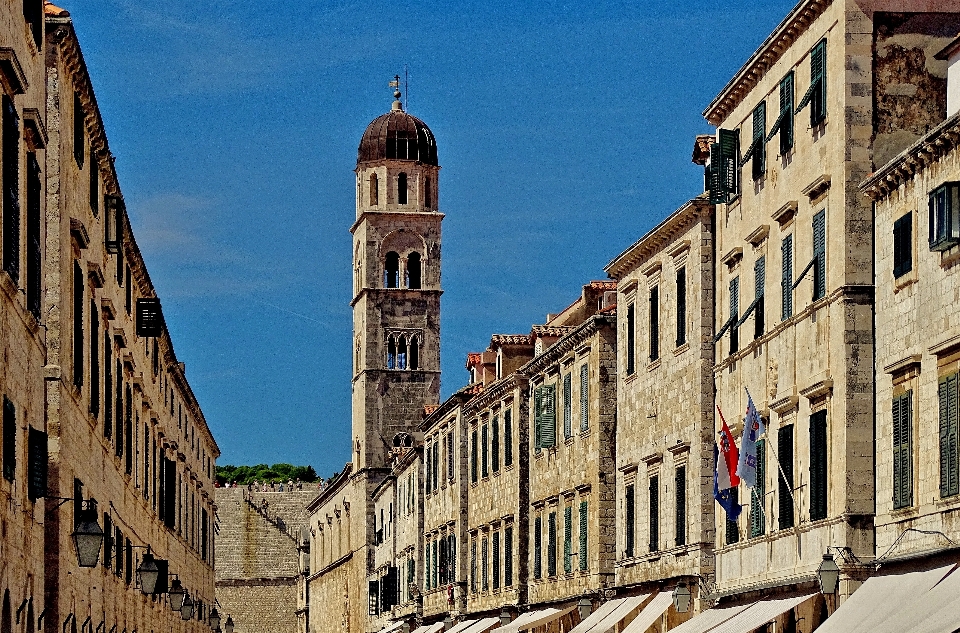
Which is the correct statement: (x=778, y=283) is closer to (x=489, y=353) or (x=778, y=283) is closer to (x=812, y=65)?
(x=812, y=65)

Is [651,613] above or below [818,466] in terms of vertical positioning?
below

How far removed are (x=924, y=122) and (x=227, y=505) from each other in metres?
115

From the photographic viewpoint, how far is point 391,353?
94688mm

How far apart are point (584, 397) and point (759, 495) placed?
42.1ft

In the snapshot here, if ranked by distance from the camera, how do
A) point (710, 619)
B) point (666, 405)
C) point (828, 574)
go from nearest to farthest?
point (828, 574) → point (710, 619) → point (666, 405)

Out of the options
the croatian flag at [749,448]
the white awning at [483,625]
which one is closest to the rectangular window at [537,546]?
the white awning at [483,625]

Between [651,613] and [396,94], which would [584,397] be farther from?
[396,94]

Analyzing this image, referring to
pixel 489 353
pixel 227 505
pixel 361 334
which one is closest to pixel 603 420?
pixel 489 353

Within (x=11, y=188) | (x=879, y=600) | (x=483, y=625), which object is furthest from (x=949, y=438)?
(x=483, y=625)

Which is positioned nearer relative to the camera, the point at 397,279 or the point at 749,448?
the point at 749,448

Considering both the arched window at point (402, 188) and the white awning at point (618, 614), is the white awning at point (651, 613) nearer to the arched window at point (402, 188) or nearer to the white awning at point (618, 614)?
the white awning at point (618, 614)

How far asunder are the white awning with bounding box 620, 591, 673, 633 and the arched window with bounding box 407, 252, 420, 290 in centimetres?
5736

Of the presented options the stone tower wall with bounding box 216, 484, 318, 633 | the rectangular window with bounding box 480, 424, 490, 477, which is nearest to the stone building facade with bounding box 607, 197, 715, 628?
the rectangular window with bounding box 480, 424, 490, 477

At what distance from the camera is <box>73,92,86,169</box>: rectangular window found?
30.5 m
